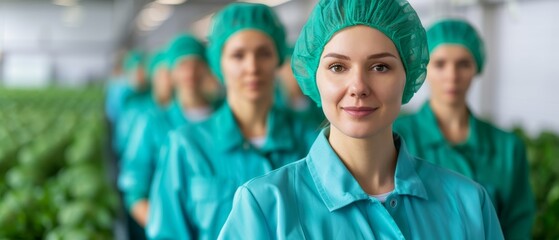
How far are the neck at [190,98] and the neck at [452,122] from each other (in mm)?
1821

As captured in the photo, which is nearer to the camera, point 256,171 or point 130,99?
point 256,171

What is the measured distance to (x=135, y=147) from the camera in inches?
172

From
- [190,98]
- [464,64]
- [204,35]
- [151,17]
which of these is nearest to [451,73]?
[464,64]

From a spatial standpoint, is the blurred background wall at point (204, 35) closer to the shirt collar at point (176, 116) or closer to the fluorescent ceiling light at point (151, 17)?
the fluorescent ceiling light at point (151, 17)

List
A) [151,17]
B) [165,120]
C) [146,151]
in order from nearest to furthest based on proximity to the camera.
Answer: [146,151], [165,120], [151,17]

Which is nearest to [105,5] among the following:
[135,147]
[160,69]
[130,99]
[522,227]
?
[130,99]

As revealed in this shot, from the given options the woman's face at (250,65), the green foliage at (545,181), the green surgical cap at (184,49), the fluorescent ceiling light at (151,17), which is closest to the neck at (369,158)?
the woman's face at (250,65)

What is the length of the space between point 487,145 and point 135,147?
2103 millimetres

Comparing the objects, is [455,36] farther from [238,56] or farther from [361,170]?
[361,170]

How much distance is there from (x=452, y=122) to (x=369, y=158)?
137 cm

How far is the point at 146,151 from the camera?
4.26 m

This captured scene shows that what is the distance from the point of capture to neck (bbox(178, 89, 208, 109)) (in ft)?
14.9

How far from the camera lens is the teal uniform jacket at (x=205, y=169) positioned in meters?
2.81

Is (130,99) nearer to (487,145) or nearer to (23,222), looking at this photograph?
(23,222)
